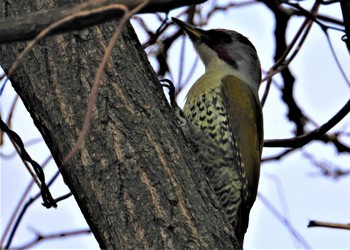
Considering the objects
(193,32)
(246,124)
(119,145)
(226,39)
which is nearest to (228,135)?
(246,124)

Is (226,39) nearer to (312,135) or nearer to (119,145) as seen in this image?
(312,135)

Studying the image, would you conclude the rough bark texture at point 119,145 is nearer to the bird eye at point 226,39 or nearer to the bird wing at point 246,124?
the bird wing at point 246,124

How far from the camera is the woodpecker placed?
3738 mm

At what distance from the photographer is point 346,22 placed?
2.36 m

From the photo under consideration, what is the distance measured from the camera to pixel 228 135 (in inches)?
150

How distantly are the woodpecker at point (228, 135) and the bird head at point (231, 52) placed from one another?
0.51 feet

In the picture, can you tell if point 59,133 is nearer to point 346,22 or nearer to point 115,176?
point 115,176

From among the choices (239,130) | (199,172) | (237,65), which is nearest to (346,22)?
(199,172)

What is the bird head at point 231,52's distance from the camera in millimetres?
4453

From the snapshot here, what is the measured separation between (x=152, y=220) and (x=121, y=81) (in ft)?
1.77

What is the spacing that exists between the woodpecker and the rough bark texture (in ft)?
3.02

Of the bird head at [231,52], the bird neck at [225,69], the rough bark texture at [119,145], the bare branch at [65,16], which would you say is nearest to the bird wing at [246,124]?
the bird neck at [225,69]

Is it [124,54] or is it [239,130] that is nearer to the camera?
[124,54]

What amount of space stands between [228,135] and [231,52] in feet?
2.74
